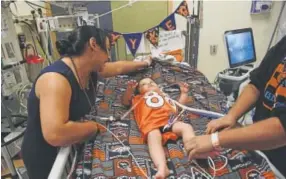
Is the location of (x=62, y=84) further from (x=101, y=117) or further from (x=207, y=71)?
(x=207, y=71)

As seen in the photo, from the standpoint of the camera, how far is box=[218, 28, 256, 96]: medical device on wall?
2.54m

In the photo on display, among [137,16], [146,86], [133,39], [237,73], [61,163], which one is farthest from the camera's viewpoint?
[137,16]

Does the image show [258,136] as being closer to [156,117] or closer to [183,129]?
[183,129]

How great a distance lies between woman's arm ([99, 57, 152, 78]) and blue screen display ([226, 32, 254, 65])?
0.86 m

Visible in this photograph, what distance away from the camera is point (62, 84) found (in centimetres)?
117

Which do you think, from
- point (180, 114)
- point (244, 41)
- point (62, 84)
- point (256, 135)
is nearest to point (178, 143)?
point (180, 114)

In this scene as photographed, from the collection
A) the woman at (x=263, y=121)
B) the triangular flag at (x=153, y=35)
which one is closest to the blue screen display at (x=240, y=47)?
the triangular flag at (x=153, y=35)

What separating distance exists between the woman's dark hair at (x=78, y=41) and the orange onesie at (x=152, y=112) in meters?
0.57

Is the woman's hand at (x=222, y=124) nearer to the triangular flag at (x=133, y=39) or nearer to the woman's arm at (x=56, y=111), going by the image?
the woman's arm at (x=56, y=111)

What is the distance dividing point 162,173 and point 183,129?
39cm

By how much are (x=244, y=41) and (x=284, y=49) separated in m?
1.61

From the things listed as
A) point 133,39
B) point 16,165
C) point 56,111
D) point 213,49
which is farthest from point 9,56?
point 213,49

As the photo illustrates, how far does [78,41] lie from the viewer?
1.30 meters

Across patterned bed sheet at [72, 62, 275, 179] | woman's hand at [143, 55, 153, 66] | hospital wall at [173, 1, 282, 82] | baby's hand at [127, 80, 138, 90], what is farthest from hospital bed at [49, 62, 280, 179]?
hospital wall at [173, 1, 282, 82]
